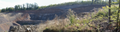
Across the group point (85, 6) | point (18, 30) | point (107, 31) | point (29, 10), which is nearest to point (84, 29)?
point (107, 31)

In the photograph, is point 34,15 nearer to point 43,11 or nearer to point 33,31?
point 43,11

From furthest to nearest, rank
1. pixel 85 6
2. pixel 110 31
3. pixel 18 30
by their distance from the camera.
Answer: pixel 85 6, pixel 18 30, pixel 110 31

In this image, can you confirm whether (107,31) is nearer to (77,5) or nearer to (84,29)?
(84,29)

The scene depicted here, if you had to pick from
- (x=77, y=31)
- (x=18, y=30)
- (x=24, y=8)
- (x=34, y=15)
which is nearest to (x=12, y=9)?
(x=24, y=8)

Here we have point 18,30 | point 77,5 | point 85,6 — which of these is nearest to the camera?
point 18,30

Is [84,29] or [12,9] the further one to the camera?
[12,9]

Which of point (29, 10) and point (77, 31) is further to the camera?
point (29, 10)

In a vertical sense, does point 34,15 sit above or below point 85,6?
below

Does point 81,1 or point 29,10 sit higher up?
point 81,1
